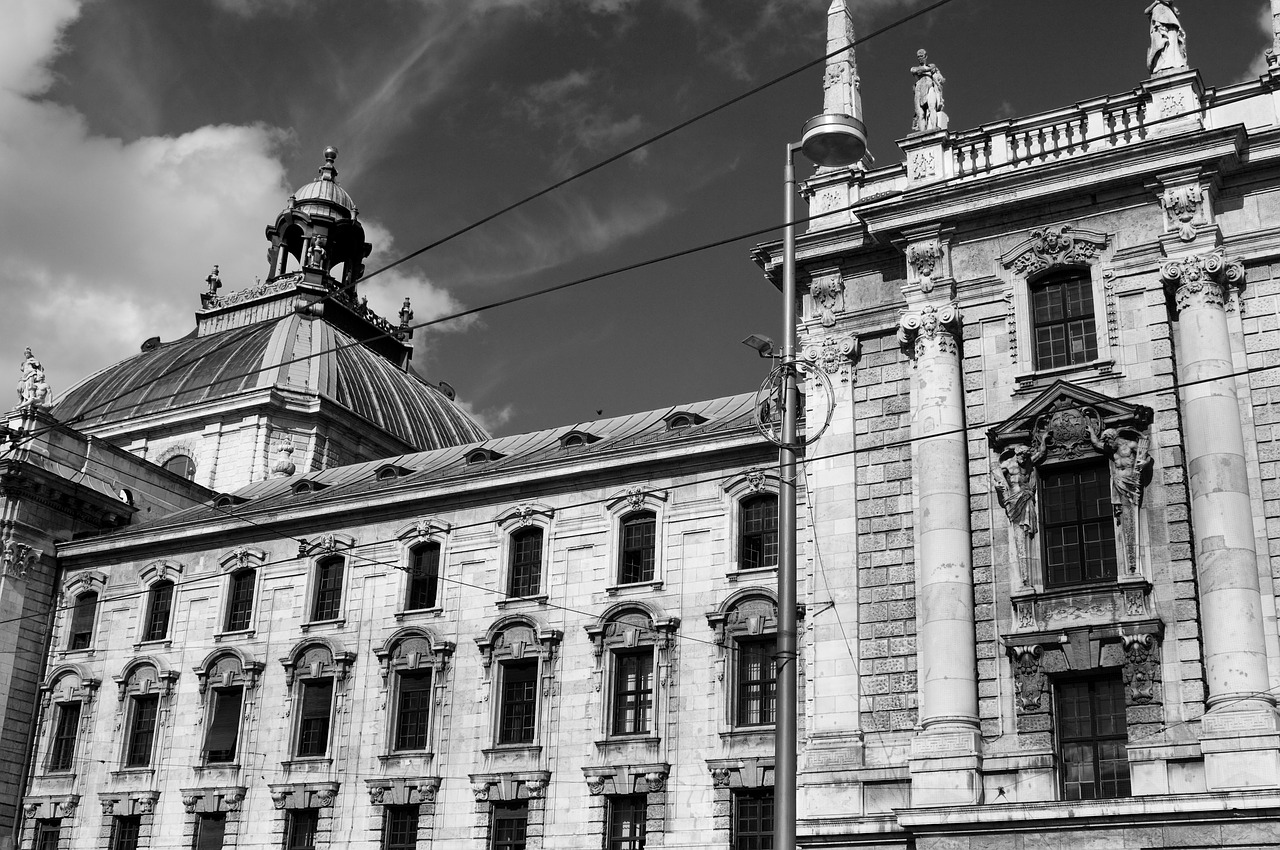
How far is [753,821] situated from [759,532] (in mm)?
7192

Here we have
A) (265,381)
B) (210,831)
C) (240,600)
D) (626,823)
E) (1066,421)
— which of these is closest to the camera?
(1066,421)

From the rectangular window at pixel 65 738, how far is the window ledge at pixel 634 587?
62.4 ft

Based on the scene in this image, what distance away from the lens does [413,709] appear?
3984 cm

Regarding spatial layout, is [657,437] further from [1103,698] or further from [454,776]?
[1103,698]

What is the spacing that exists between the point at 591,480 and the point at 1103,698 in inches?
676

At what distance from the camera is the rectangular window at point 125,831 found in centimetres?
4269

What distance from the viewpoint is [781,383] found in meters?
19.5

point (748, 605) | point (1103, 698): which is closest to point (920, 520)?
point (1103, 698)

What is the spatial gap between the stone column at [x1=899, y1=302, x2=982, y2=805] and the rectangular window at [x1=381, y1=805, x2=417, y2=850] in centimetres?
1681

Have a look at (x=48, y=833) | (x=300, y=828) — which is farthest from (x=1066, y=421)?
(x=48, y=833)

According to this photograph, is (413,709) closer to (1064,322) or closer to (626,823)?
(626,823)

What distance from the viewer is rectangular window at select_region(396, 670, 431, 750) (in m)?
39.4

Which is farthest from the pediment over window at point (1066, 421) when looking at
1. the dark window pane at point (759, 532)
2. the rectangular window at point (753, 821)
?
the rectangular window at point (753, 821)

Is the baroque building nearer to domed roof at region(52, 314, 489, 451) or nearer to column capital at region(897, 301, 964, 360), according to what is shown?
column capital at region(897, 301, 964, 360)
